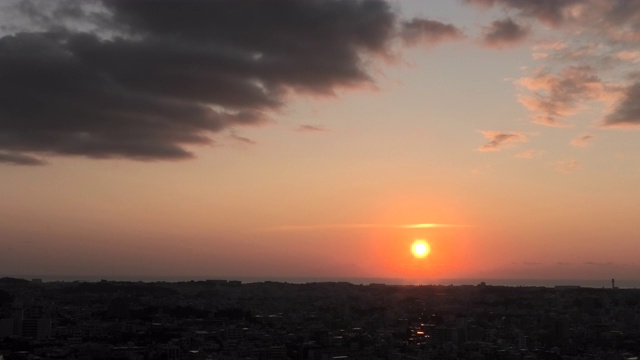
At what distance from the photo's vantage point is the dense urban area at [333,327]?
1258 inches

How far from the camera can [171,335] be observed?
3894 cm

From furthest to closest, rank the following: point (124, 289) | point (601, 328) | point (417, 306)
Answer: point (124, 289)
point (417, 306)
point (601, 328)

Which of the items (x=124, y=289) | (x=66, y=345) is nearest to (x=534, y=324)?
(x=66, y=345)

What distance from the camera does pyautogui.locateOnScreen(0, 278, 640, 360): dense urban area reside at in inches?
1258

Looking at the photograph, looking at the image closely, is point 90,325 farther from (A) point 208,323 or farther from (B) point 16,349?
(B) point 16,349

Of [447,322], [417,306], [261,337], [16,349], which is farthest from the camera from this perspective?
[417,306]

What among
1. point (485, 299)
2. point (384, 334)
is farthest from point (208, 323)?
point (485, 299)

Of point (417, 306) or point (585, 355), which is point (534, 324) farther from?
point (417, 306)

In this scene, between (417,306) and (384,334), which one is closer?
(384,334)

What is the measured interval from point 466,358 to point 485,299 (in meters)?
37.2

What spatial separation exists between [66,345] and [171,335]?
6.06m

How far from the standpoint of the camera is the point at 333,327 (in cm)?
4356

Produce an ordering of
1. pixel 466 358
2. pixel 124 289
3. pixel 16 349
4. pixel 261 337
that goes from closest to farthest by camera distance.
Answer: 1. pixel 466 358
2. pixel 16 349
3. pixel 261 337
4. pixel 124 289

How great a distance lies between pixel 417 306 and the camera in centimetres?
6022
